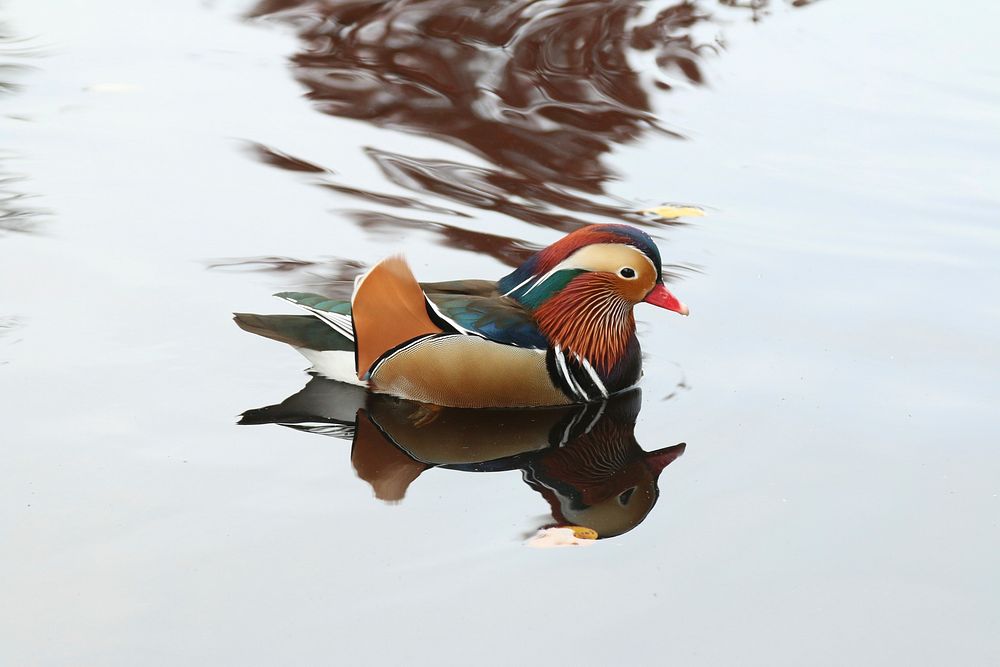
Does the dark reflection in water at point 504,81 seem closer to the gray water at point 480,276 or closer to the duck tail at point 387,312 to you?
the gray water at point 480,276

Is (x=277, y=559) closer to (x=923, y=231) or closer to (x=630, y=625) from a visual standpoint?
(x=630, y=625)

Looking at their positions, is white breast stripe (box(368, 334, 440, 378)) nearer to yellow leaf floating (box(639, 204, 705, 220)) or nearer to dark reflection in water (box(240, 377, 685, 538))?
dark reflection in water (box(240, 377, 685, 538))

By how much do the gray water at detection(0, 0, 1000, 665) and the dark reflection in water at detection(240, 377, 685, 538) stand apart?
0.21 ft

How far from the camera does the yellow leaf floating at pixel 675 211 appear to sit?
561 cm

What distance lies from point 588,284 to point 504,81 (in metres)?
3.17

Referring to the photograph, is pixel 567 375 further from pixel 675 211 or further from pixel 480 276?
pixel 675 211

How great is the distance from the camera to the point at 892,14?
27.3 ft

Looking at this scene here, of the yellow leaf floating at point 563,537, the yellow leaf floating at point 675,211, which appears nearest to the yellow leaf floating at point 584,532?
the yellow leaf floating at point 563,537

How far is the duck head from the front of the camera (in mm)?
4277

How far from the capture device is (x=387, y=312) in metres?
4.06

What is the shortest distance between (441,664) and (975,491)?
5.85ft

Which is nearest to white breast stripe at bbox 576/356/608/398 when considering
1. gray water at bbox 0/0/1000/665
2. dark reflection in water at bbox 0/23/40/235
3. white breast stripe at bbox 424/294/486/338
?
gray water at bbox 0/0/1000/665

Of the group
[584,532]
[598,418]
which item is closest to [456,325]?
[598,418]

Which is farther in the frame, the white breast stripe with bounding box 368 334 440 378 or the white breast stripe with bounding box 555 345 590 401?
the white breast stripe with bounding box 555 345 590 401
